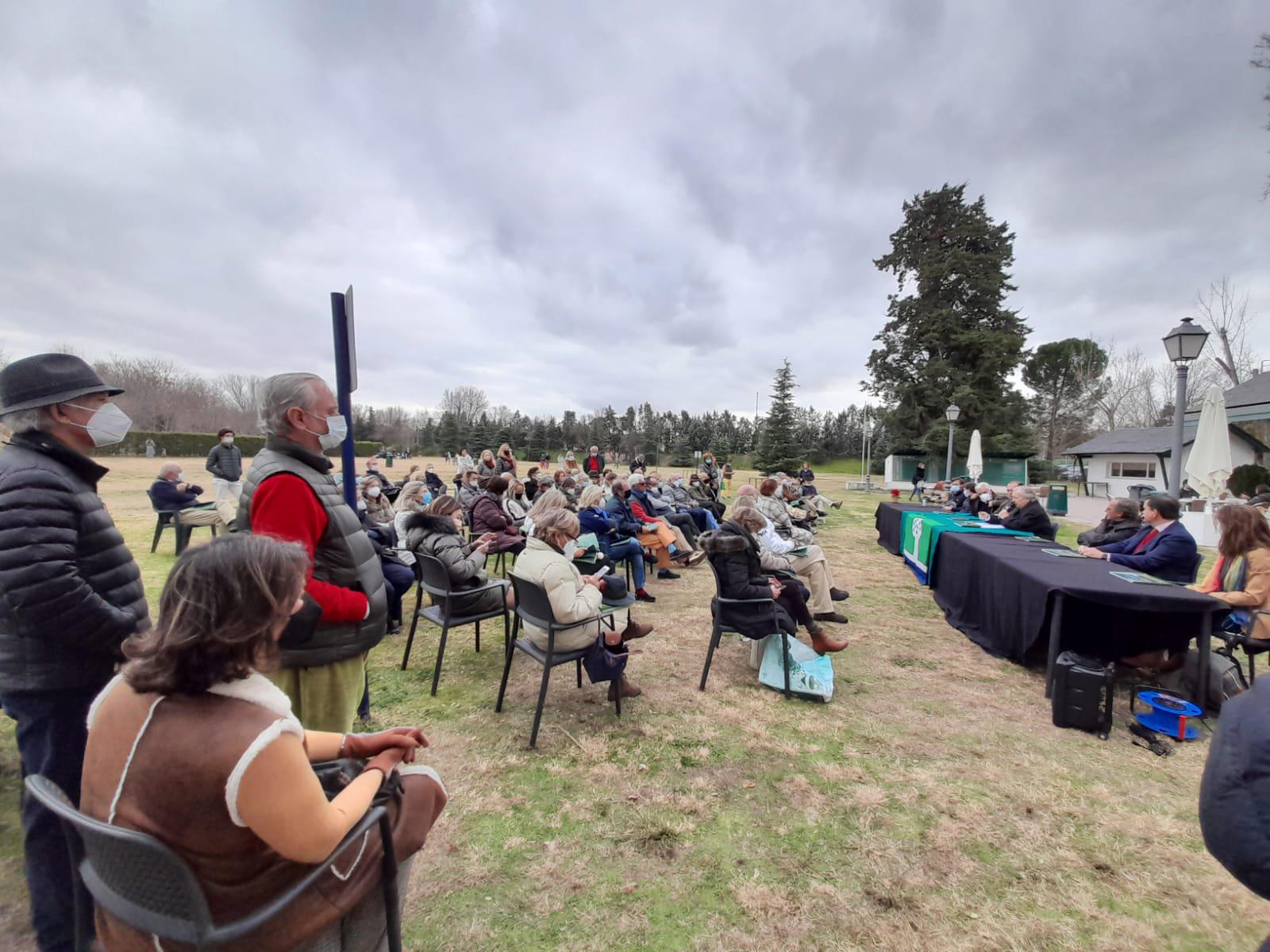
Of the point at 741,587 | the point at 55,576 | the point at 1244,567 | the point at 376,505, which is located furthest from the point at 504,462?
the point at 1244,567

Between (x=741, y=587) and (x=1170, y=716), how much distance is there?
99.6 inches

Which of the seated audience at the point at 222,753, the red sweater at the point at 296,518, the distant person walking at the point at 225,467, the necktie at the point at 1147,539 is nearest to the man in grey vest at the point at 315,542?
the red sweater at the point at 296,518

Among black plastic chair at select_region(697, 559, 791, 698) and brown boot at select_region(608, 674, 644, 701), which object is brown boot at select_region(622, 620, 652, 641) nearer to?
brown boot at select_region(608, 674, 644, 701)

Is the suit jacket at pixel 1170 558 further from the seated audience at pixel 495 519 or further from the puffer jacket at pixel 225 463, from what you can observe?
the puffer jacket at pixel 225 463

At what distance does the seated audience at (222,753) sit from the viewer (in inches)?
39.2

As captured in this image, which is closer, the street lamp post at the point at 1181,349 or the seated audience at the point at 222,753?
the seated audience at the point at 222,753

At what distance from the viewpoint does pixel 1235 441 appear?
22.9 meters

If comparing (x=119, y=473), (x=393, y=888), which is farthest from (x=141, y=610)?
(x=119, y=473)

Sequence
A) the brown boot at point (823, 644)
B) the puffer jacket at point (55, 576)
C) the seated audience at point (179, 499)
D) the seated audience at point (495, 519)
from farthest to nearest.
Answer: the seated audience at point (179, 499) < the seated audience at point (495, 519) < the brown boot at point (823, 644) < the puffer jacket at point (55, 576)

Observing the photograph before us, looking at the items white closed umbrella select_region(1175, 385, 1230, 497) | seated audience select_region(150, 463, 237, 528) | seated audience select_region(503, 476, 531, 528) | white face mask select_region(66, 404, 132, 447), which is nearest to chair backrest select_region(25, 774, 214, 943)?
white face mask select_region(66, 404, 132, 447)

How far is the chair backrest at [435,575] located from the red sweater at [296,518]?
193cm

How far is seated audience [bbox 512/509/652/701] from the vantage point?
122 inches

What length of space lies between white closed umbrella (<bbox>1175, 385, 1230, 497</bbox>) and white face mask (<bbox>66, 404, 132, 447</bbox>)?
1271 cm

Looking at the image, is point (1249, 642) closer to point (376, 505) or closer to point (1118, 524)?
point (1118, 524)
